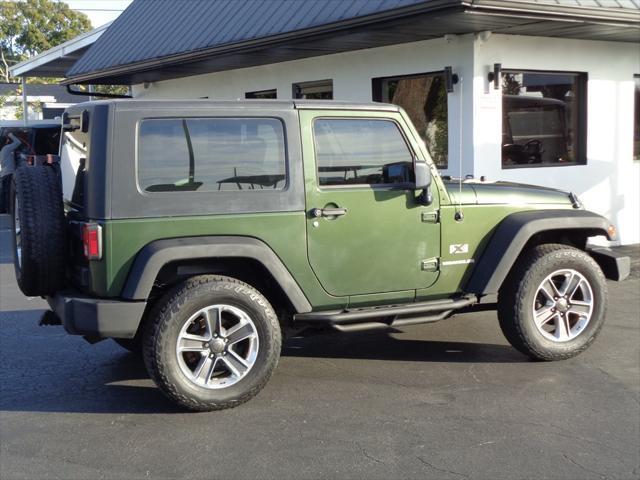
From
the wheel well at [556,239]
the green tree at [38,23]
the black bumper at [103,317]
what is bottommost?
the black bumper at [103,317]

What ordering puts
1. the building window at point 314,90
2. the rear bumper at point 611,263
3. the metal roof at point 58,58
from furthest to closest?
the metal roof at point 58,58, the building window at point 314,90, the rear bumper at point 611,263

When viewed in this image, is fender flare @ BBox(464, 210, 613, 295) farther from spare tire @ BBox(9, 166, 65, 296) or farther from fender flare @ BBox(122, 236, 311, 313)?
spare tire @ BBox(9, 166, 65, 296)

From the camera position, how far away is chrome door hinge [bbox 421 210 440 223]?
5629 millimetres

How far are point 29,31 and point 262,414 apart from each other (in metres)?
52.2

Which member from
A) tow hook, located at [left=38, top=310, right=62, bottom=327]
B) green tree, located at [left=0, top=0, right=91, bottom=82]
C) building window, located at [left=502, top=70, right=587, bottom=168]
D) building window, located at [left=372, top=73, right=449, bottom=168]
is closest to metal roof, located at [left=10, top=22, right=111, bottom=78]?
building window, located at [left=372, top=73, right=449, bottom=168]

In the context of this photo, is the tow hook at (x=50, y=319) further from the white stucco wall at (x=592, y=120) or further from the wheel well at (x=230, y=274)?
the white stucco wall at (x=592, y=120)

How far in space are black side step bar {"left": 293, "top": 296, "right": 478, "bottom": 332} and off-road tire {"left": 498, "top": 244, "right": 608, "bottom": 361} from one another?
11.7 inches

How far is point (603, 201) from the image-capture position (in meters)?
11.5

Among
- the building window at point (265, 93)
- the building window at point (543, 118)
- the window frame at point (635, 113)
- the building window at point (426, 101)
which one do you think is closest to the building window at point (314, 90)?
the building window at point (265, 93)

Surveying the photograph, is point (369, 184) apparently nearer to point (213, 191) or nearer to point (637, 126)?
point (213, 191)

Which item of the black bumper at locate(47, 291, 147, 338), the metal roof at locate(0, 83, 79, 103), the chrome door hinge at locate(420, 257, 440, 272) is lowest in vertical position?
the black bumper at locate(47, 291, 147, 338)

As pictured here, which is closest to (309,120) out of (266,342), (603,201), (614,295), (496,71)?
(266,342)

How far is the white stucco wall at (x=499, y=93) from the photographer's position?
33.4ft

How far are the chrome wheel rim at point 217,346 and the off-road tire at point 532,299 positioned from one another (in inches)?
79.1
